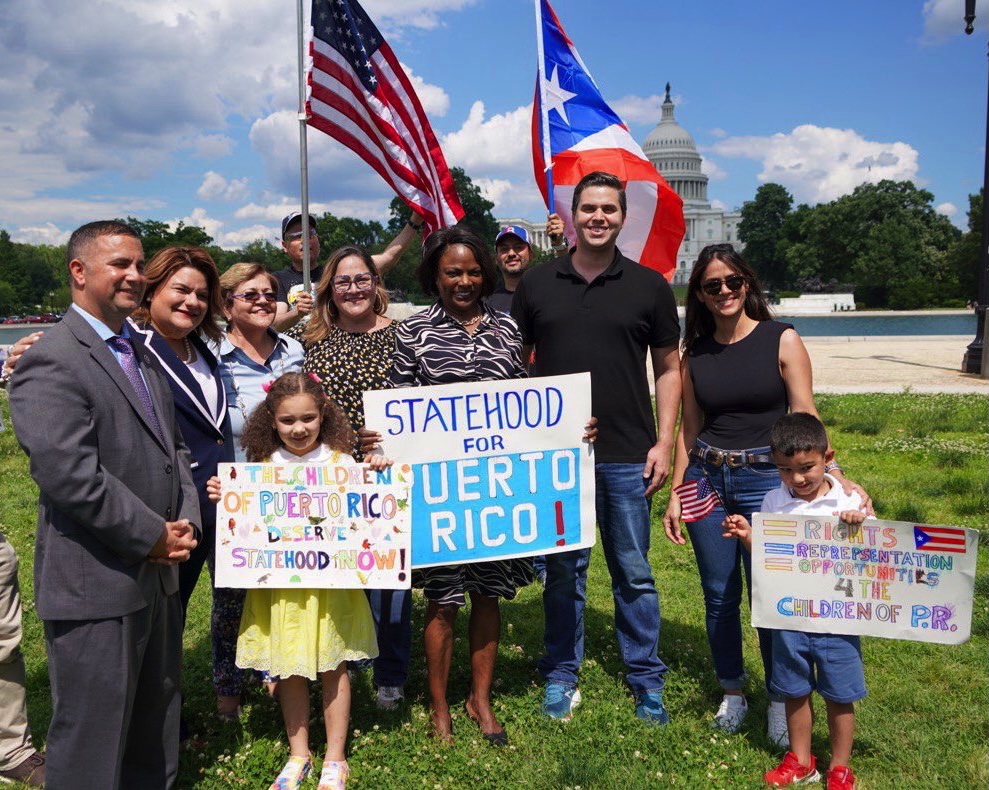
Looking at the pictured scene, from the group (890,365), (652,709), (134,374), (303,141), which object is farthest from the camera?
(890,365)

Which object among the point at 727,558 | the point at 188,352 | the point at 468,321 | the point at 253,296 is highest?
the point at 253,296

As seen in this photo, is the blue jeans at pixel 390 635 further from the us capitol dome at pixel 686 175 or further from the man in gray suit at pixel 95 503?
the us capitol dome at pixel 686 175

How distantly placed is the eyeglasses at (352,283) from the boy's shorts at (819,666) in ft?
8.89

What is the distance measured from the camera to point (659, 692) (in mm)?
4516

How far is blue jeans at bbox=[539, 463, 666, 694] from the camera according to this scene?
431 centimetres

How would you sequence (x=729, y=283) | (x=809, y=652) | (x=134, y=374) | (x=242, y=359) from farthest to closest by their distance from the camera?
1. (x=242, y=359)
2. (x=729, y=283)
3. (x=809, y=652)
4. (x=134, y=374)

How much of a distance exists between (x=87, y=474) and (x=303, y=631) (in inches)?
51.6

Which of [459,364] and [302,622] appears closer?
[302,622]

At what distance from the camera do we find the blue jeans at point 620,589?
431cm

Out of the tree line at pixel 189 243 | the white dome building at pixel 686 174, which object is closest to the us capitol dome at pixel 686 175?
the white dome building at pixel 686 174

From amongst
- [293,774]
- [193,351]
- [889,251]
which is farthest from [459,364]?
[889,251]

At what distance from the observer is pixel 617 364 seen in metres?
4.23

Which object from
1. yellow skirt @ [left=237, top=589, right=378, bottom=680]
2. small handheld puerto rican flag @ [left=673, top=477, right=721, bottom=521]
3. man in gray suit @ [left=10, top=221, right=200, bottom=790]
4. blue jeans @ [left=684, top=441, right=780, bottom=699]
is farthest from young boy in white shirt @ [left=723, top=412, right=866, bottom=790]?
man in gray suit @ [left=10, top=221, right=200, bottom=790]

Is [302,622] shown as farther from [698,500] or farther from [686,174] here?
[686,174]
